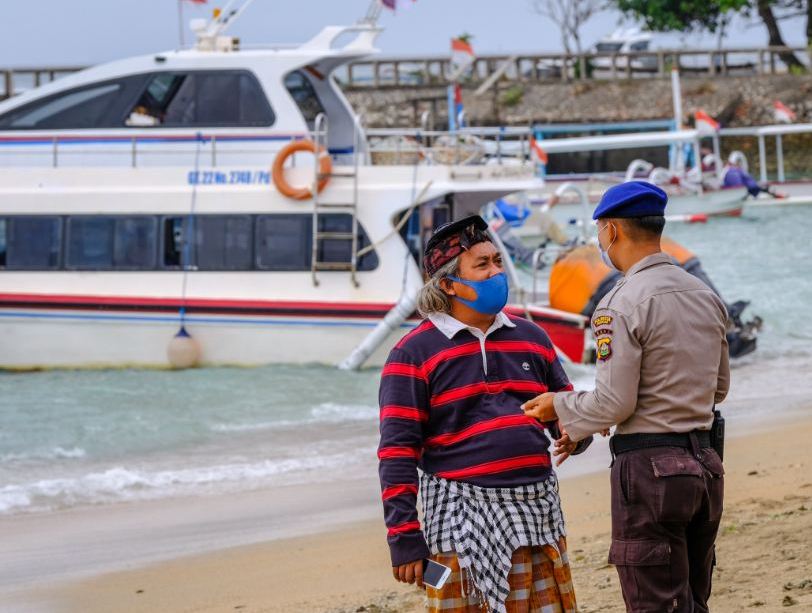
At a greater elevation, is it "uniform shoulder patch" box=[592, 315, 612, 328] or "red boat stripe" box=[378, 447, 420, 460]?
"uniform shoulder patch" box=[592, 315, 612, 328]

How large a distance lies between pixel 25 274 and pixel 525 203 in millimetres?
13216

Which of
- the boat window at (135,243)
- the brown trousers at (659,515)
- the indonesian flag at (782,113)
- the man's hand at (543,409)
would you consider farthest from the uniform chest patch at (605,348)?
the indonesian flag at (782,113)

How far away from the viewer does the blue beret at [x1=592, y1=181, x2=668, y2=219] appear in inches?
162

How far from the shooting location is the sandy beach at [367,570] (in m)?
5.84

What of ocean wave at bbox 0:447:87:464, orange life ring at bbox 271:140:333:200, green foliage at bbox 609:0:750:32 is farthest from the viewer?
green foliage at bbox 609:0:750:32

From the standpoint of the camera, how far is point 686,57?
164 ft

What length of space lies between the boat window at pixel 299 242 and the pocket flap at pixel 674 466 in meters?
10.5

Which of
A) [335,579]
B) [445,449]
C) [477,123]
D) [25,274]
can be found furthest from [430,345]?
[477,123]

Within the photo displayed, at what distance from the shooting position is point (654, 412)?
4008 millimetres

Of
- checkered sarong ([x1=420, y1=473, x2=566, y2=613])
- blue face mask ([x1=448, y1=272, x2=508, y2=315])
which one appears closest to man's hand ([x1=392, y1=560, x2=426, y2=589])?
checkered sarong ([x1=420, y1=473, x2=566, y2=613])

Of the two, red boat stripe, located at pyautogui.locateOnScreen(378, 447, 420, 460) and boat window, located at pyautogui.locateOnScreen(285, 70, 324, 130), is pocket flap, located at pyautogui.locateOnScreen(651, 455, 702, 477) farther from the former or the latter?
boat window, located at pyautogui.locateOnScreen(285, 70, 324, 130)

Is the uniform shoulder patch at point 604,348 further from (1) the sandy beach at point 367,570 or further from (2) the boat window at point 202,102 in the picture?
(2) the boat window at point 202,102

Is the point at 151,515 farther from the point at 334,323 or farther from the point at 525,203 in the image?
the point at 525,203

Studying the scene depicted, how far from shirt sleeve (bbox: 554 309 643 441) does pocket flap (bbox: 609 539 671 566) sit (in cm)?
35
